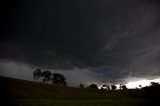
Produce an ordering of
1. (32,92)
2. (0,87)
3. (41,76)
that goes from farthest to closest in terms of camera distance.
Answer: (41,76) → (32,92) → (0,87)

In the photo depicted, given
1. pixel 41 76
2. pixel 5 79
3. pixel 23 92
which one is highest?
pixel 41 76

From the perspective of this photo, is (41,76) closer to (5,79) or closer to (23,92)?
(5,79)

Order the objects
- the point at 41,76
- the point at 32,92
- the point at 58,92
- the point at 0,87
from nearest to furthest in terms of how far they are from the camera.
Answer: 1. the point at 0,87
2. the point at 32,92
3. the point at 58,92
4. the point at 41,76

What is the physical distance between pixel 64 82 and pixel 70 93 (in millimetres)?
94165

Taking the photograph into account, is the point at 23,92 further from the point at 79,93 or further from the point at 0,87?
the point at 79,93

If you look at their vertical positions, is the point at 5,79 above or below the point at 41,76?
below

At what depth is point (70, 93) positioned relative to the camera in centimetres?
9644

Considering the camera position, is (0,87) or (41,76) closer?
(0,87)

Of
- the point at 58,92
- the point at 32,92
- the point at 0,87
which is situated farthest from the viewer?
the point at 58,92

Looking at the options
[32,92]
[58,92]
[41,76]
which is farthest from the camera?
[41,76]

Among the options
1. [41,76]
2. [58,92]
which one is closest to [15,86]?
[58,92]

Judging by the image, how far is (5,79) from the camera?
97312 millimetres

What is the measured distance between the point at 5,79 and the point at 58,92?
25695 millimetres

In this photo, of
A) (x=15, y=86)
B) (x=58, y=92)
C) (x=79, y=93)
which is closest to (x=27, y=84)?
(x=15, y=86)
